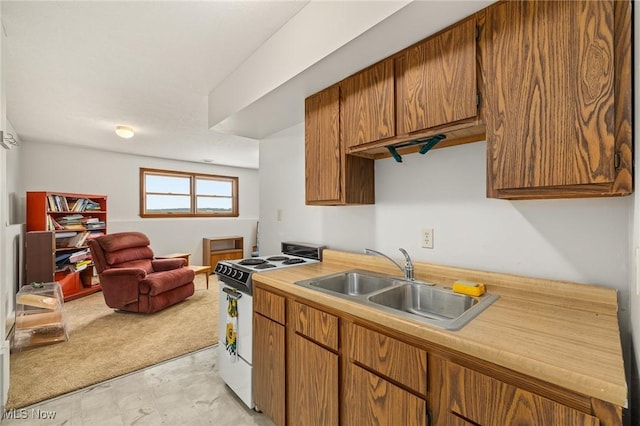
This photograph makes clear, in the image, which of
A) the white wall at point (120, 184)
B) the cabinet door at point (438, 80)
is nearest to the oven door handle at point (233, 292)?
the cabinet door at point (438, 80)

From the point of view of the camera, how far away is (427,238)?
1.69 m

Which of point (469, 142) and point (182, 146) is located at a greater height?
point (182, 146)

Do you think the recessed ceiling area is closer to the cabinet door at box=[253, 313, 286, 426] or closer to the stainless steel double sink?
the stainless steel double sink

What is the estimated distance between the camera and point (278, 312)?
1.60 m

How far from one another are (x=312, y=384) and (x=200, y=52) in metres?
2.24

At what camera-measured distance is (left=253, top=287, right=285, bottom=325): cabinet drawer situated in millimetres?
1583

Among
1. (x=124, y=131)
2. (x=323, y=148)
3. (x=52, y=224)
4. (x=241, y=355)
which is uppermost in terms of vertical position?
(x=124, y=131)

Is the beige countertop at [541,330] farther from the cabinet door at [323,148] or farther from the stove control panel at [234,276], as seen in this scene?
the cabinet door at [323,148]

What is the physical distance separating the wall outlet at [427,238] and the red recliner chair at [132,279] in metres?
3.22

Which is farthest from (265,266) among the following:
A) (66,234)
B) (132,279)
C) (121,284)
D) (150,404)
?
(66,234)

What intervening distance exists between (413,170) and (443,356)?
3.73 feet

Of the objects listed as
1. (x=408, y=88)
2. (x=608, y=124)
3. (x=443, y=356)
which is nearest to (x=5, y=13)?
(x=408, y=88)

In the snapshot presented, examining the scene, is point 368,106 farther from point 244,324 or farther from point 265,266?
point 244,324

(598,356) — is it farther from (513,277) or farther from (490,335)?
(513,277)
